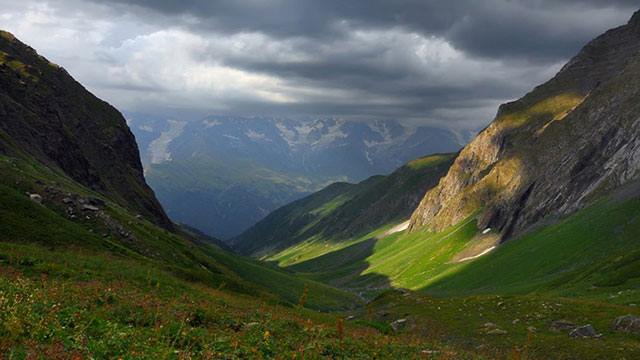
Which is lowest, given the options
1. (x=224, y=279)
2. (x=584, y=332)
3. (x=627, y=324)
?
(x=584, y=332)

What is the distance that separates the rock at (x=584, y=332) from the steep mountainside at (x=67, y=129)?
3530 inches

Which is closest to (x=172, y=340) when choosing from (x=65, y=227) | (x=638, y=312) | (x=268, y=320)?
(x=268, y=320)

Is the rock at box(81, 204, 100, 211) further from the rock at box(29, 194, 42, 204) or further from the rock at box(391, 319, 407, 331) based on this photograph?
the rock at box(391, 319, 407, 331)

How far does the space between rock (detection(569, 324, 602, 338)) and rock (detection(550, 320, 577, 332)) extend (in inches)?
63.4

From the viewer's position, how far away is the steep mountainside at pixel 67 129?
4687 inches

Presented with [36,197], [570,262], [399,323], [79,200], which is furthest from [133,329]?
[570,262]

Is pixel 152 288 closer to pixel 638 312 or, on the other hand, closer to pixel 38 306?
pixel 38 306

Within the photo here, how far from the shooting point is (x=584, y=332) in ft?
129

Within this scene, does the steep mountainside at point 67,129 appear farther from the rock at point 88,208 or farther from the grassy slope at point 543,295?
the grassy slope at point 543,295

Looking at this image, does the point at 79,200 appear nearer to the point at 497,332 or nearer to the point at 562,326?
the point at 497,332

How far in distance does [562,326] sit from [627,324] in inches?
195

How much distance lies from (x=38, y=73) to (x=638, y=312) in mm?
160846

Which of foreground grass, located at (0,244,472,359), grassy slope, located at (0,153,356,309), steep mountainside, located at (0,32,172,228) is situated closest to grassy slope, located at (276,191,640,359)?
foreground grass, located at (0,244,472,359)

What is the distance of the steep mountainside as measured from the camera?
Answer: 119 meters
